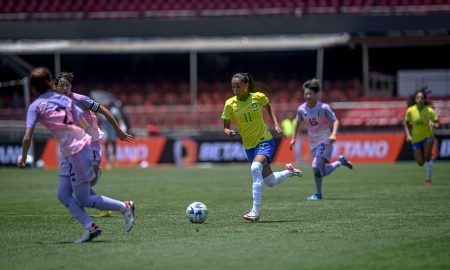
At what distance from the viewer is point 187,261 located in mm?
9039

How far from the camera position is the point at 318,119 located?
1788cm

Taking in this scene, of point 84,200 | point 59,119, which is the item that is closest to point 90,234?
point 84,200

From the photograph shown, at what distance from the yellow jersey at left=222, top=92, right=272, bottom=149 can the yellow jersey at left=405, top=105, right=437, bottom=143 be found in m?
9.06

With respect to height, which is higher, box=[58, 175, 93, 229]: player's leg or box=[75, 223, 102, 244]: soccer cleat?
box=[58, 175, 93, 229]: player's leg

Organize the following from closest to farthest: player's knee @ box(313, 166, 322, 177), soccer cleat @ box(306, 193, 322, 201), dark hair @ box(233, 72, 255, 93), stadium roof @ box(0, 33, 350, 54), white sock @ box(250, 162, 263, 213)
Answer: white sock @ box(250, 162, 263, 213) < dark hair @ box(233, 72, 255, 93) < soccer cleat @ box(306, 193, 322, 201) < player's knee @ box(313, 166, 322, 177) < stadium roof @ box(0, 33, 350, 54)

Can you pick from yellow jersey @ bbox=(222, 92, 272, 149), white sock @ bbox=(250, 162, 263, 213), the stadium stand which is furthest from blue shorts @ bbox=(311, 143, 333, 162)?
the stadium stand

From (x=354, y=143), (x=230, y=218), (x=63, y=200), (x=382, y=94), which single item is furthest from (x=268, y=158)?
(x=382, y=94)

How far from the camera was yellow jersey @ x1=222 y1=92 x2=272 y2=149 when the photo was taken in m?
13.6

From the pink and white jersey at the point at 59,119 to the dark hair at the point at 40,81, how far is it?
0.07m

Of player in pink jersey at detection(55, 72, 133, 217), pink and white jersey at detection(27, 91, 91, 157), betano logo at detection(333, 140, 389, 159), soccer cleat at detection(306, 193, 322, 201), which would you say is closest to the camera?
pink and white jersey at detection(27, 91, 91, 157)

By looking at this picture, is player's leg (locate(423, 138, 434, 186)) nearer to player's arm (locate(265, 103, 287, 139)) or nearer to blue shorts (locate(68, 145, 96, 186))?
player's arm (locate(265, 103, 287, 139))

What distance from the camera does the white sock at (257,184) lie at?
13078 mm

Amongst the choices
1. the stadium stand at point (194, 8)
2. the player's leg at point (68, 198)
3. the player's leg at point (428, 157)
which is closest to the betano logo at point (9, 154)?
the stadium stand at point (194, 8)

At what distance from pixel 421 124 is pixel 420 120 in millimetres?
113
